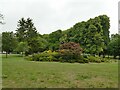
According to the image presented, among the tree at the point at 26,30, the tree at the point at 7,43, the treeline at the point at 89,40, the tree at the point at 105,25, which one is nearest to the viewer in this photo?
the treeline at the point at 89,40

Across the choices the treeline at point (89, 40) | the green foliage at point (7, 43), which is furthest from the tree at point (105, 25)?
the green foliage at point (7, 43)

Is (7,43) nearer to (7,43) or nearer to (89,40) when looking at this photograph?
(7,43)

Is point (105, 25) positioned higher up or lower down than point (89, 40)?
higher up

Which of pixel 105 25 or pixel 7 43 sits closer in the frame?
pixel 7 43

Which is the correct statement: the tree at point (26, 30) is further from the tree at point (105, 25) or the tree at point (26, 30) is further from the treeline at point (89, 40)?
the tree at point (105, 25)

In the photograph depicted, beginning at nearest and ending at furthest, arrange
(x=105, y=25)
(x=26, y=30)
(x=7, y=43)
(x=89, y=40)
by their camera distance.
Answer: (x=89, y=40) → (x=7, y=43) → (x=105, y=25) → (x=26, y=30)

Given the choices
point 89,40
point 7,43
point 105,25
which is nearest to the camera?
point 89,40

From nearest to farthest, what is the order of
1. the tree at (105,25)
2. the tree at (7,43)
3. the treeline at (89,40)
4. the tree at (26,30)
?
the treeline at (89,40) < the tree at (7,43) < the tree at (105,25) < the tree at (26,30)

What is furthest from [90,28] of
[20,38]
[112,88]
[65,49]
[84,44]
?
[112,88]

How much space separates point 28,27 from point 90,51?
28853 millimetres

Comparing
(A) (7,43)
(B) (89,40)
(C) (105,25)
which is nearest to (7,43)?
(A) (7,43)

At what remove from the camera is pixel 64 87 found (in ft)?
41.1

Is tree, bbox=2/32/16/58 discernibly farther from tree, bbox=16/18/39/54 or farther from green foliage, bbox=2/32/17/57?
tree, bbox=16/18/39/54

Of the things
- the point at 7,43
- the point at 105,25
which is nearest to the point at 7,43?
the point at 7,43
